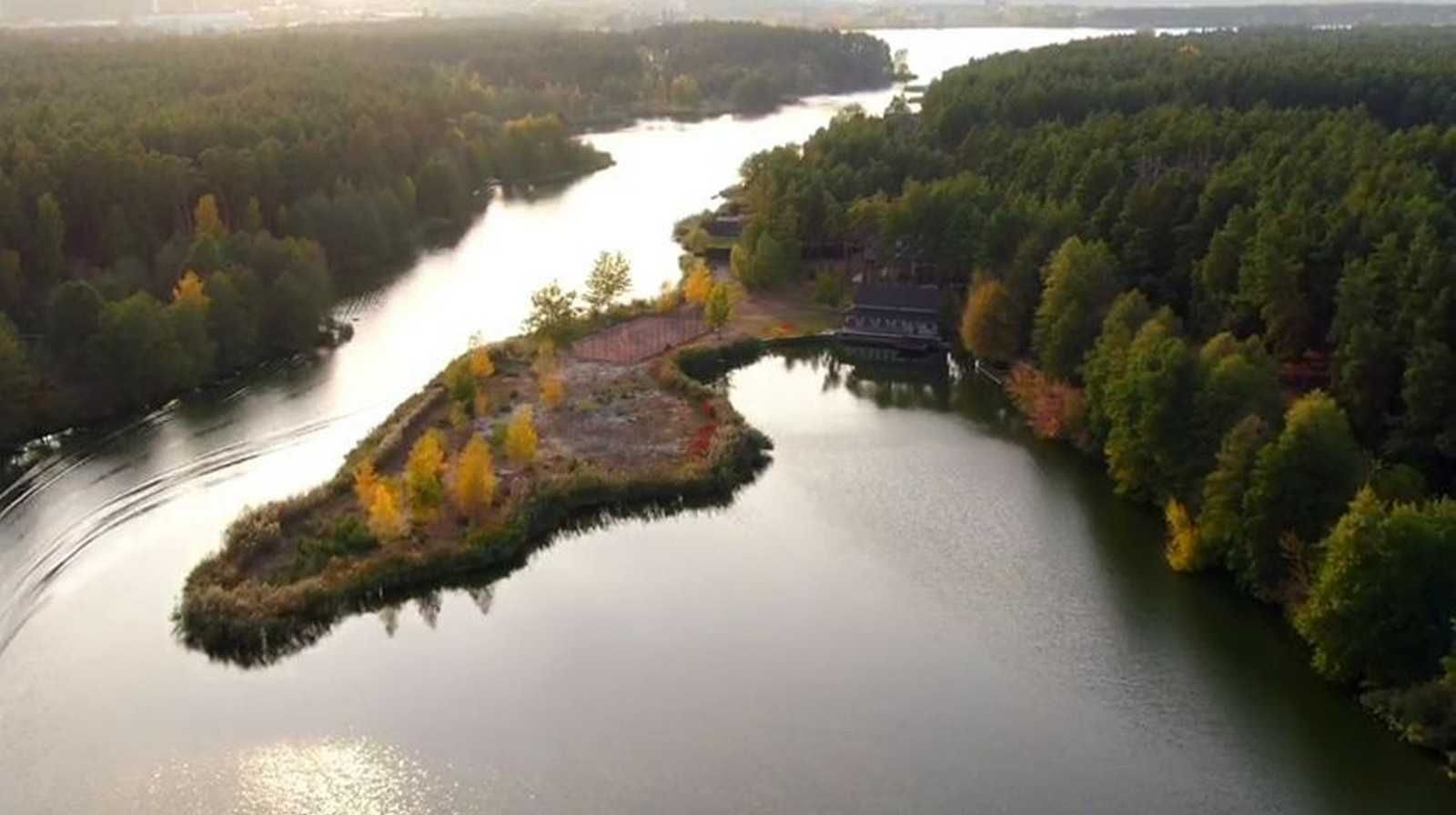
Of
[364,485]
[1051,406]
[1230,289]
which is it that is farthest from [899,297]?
[364,485]

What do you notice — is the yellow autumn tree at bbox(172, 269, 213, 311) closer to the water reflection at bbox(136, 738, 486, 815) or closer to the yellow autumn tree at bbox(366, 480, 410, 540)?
the yellow autumn tree at bbox(366, 480, 410, 540)

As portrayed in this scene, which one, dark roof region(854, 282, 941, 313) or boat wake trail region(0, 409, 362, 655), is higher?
boat wake trail region(0, 409, 362, 655)

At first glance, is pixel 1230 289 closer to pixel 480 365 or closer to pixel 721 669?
pixel 721 669

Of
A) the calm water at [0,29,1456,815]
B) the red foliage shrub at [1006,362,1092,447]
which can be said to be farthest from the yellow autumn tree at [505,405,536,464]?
the red foliage shrub at [1006,362,1092,447]

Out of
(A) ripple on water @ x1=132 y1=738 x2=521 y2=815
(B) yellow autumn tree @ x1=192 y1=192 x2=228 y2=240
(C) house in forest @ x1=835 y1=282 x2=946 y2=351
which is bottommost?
(C) house in forest @ x1=835 y1=282 x2=946 y2=351

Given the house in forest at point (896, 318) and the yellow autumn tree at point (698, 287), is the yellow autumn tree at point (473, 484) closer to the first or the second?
the yellow autumn tree at point (698, 287)
